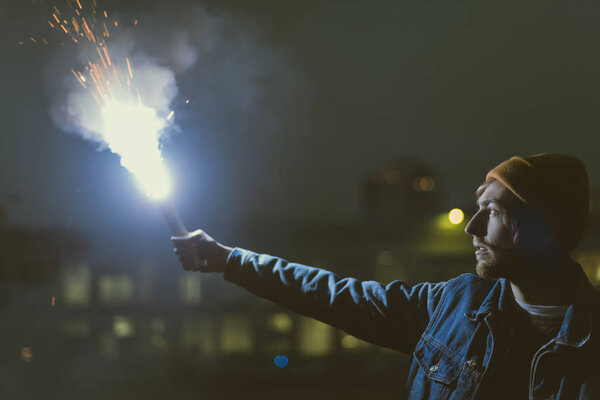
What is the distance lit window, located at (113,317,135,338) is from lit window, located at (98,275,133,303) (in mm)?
1241

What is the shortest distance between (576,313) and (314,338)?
86.6 feet

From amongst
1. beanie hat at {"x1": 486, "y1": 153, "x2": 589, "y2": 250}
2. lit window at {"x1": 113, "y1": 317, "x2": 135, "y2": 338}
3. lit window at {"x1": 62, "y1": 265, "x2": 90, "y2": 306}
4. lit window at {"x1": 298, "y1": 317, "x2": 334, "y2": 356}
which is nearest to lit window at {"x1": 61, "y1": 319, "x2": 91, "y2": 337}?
lit window at {"x1": 62, "y1": 265, "x2": 90, "y2": 306}

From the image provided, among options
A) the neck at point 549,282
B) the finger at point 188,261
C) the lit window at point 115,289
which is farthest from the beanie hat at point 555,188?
the lit window at point 115,289

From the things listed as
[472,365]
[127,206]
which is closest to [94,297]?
[127,206]

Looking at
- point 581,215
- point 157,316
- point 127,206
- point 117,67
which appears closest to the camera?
point 581,215

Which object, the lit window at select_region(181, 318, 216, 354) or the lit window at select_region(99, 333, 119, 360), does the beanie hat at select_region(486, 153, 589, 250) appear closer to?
the lit window at select_region(181, 318, 216, 354)

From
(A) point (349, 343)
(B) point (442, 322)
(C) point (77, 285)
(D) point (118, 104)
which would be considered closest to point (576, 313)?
(B) point (442, 322)

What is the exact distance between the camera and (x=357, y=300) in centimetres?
224

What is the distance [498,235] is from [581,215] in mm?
351

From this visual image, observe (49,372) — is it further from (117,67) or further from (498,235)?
(498,235)

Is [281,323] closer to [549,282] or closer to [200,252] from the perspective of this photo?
[200,252]

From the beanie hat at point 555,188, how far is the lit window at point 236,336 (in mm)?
24742

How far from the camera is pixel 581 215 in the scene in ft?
6.55

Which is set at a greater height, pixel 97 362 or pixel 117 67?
pixel 117 67
